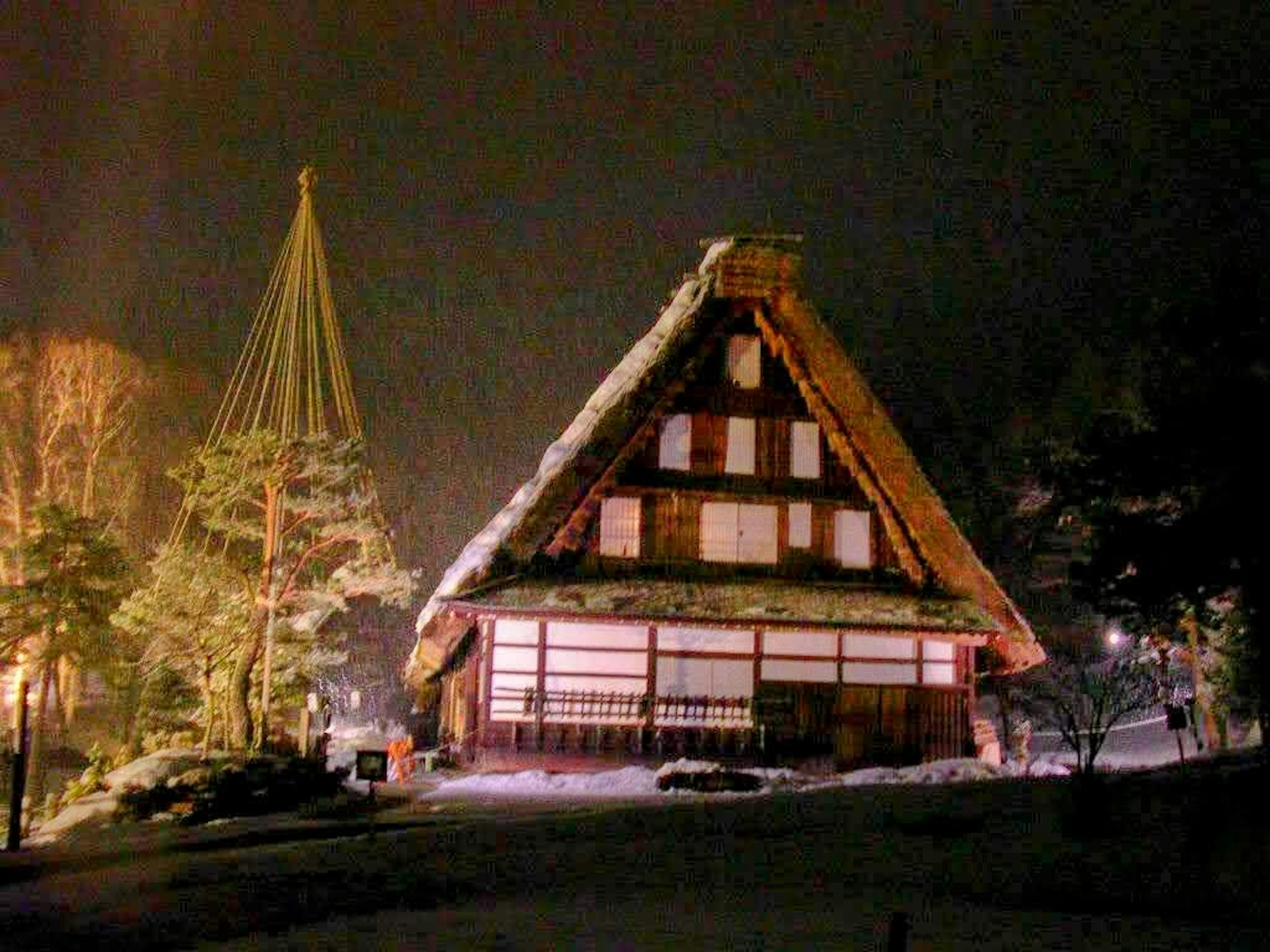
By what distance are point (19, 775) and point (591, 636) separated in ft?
33.8

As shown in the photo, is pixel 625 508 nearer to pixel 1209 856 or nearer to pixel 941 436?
pixel 1209 856

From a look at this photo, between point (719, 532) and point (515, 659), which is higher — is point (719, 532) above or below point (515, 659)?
above

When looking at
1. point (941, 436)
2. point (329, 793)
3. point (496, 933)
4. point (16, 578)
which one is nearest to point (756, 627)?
point (329, 793)

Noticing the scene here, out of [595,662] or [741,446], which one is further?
[741,446]

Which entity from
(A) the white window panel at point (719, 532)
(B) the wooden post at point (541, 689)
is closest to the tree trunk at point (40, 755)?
(B) the wooden post at point (541, 689)

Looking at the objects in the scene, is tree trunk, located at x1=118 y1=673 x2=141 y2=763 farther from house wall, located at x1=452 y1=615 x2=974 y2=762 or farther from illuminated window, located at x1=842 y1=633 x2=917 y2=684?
illuminated window, located at x1=842 y1=633 x2=917 y2=684

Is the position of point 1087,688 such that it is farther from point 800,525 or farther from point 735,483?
point 735,483

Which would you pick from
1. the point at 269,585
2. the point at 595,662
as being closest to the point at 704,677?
the point at 595,662

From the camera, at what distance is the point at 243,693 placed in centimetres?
2275

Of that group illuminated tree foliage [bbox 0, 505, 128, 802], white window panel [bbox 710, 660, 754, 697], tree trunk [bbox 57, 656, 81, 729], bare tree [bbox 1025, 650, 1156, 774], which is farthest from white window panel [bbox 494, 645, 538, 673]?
tree trunk [bbox 57, 656, 81, 729]

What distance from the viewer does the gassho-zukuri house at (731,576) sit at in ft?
74.0

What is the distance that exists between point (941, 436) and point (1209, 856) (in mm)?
34587

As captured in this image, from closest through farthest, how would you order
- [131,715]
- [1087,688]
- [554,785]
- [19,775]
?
[19,775] → [1087,688] → [554,785] → [131,715]

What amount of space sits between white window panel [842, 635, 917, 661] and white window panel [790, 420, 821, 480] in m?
3.24
